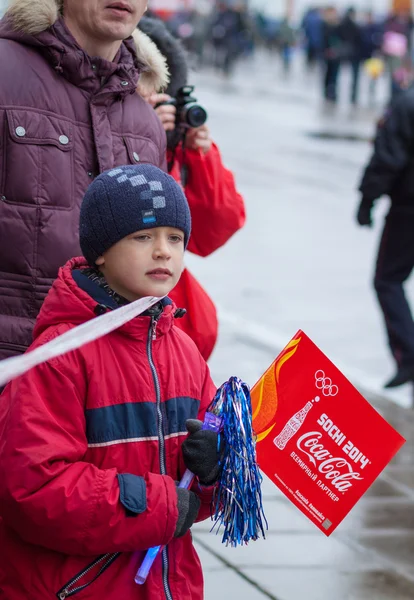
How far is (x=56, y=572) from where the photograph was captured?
100 inches

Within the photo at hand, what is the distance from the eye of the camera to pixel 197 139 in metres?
3.92

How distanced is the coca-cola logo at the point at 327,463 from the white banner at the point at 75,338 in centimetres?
47

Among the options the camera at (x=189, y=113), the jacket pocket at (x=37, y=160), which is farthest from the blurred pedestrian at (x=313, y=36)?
the jacket pocket at (x=37, y=160)

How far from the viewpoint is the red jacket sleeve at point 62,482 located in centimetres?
240

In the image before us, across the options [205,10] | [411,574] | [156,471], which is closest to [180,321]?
[156,471]

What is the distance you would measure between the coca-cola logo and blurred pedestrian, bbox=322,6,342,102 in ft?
91.7

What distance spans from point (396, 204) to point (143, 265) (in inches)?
195

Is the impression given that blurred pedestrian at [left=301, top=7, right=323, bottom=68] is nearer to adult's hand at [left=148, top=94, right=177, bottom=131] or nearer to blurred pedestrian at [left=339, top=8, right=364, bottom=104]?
blurred pedestrian at [left=339, top=8, right=364, bottom=104]

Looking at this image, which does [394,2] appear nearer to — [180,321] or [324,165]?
[324,165]

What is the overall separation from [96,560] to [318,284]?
7.45 m

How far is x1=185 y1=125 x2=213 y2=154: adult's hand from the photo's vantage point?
3922 mm

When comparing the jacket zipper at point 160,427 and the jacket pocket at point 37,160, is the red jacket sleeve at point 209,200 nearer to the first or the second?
the jacket pocket at point 37,160

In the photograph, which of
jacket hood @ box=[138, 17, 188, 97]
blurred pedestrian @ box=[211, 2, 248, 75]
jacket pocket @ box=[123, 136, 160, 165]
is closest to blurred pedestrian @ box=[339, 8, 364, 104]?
blurred pedestrian @ box=[211, 2, 248, 75]

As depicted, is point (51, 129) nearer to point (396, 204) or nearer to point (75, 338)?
point (75, 338)
